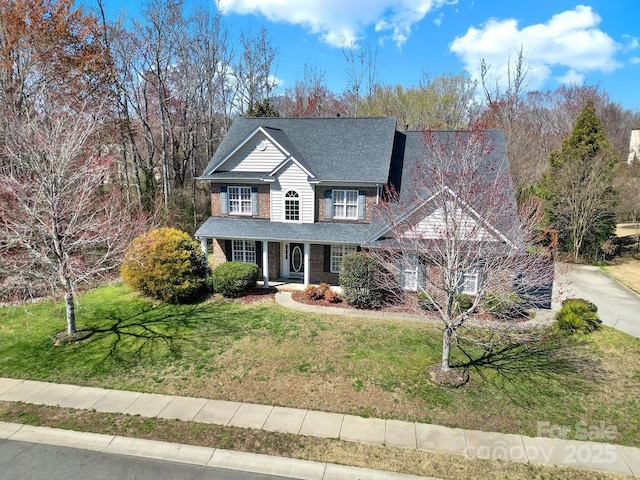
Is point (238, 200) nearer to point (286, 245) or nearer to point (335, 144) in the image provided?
point (286, 245)

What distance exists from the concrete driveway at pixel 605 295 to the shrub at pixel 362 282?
6.94 m

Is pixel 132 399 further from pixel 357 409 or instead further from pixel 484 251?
pixel 484 251

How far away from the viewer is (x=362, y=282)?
17531 mm

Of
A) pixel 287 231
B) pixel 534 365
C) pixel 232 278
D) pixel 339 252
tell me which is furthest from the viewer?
pixel 339 252

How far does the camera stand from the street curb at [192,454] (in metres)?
8.05

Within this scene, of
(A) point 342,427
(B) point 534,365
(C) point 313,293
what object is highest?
(C) point 313,293

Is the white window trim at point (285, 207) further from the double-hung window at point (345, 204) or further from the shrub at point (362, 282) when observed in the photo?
the shrub at point (362, 282)

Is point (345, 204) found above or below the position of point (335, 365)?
above

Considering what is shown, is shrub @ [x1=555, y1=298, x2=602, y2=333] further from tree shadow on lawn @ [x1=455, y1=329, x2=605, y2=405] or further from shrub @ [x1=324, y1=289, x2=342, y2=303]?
shrub @ [x1=324, y1=289, x2=342, y2=303]

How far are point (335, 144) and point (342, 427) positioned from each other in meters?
16.1

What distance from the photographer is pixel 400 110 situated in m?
48.8

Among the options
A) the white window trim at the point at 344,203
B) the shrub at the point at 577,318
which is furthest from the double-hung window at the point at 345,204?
the shrub at the point at 577,318

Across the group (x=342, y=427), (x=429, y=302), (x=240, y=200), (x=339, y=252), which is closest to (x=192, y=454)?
(x=342, y=427)

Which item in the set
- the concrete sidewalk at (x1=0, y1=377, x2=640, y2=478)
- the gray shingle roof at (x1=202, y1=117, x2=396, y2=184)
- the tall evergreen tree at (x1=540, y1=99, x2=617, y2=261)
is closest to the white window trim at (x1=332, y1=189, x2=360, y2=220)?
the gray shingle roof at (x1=202, y1=117, x2=396, y2=184)
